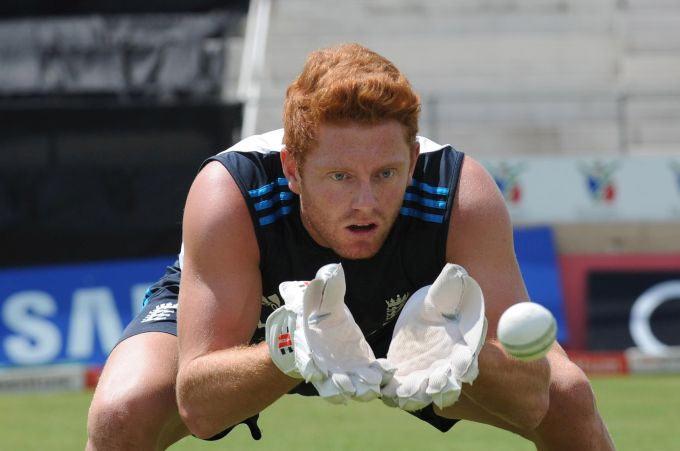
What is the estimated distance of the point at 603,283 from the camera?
12688 mm

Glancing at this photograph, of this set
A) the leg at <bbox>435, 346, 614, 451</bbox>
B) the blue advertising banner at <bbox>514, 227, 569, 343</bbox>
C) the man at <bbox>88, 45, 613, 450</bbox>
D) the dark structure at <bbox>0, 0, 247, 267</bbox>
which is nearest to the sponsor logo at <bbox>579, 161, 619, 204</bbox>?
the blue advertising banner at <bbox>514, 227, 569, 343</bbox>

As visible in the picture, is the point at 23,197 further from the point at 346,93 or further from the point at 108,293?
the point at 346,93

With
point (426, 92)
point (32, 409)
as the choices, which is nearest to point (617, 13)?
point (426, 92)

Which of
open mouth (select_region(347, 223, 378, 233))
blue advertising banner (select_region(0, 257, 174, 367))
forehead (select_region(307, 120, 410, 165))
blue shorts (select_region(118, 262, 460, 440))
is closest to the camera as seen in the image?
forehead (select_region(307, 120, 410, 165))

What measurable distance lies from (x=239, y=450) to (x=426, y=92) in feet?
29.0

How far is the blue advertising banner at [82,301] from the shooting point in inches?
474

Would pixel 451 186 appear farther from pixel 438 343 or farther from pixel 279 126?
pixel 279 126

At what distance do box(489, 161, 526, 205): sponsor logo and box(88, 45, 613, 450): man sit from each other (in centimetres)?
876

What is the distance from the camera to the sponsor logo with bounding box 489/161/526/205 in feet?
43.0

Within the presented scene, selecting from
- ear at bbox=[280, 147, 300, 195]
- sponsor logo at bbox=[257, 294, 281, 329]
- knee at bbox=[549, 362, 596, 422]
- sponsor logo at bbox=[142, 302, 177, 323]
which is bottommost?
sponsor logo at bbox=[142, 302, 177, 323]

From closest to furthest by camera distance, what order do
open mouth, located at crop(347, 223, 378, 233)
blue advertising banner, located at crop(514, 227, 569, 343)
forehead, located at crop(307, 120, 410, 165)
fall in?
forehead, located at crop(307, 120, 410, 165) < open mouth, located at crop(347, 223, 378, 233) < blue advertising banner, located at crop(514, 227, 569, 343)

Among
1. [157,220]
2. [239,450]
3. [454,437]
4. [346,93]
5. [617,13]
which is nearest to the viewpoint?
[346,93]

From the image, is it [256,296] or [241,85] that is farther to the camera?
[241,85]

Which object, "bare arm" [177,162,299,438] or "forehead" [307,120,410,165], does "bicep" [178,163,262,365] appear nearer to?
"bare arm" [177,162,299,438]
